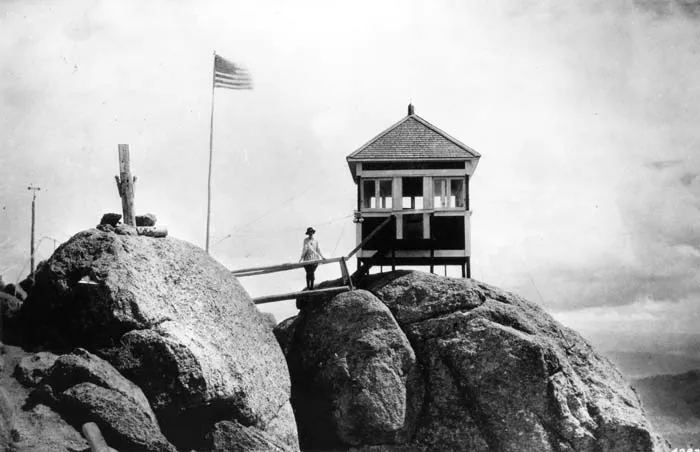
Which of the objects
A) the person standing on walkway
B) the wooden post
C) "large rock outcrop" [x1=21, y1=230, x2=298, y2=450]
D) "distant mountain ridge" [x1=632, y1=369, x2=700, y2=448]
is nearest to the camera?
"large rock outcrop" [x1=21, y1=230, x2=298, y2=450]

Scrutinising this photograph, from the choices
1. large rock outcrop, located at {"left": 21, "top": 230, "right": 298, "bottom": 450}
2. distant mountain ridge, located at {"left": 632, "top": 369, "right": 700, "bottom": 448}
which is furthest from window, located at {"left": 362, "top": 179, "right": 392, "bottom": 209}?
distant mountain ridge, located at {"left": 632, "top": 369, "right": 700, "bottom": 448}

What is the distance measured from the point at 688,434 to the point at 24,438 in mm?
141949

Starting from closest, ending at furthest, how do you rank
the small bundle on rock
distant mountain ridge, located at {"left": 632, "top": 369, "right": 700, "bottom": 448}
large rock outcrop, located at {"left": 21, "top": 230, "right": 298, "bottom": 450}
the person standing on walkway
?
large rock outcrop, located at {"left": 21, "top": 230, "right": 298, "bottom": 450} → the small bundle on rock → the person standing on walkway → distant mountain ridge, located at {"left": 632, "top": 369, "right": 700, "bottom": 448}

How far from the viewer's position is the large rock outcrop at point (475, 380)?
22.1m

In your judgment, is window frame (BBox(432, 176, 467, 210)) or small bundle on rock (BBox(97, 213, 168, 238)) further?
window frame (BBox(432, 176, 467, 210))

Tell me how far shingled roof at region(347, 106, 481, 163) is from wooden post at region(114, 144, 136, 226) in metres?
8.60

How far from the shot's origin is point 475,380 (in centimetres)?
2248

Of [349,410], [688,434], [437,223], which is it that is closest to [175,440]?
[349,410]

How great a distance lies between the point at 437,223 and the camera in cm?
2594

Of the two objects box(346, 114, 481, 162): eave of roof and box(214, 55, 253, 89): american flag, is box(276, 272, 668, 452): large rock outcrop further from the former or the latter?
box(214, 55, 253, 89): american flag

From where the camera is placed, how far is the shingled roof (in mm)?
26000

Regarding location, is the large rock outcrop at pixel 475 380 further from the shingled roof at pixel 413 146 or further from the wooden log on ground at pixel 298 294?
the shingled roof at pixel 413 146

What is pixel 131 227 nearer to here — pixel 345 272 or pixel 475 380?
pixel 345 272

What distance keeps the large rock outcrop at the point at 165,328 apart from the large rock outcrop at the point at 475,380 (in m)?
3.71
